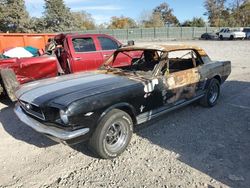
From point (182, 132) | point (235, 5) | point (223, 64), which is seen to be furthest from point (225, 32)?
point (182, 132)

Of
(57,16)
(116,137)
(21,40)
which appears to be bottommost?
(116,137)

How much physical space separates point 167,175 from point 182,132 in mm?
1434

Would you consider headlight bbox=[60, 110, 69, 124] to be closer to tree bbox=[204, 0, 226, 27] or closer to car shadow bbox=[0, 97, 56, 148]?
car shadow bbox=[0, 97, 56, 148]

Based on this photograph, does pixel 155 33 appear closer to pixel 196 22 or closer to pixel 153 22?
pixel 196 22

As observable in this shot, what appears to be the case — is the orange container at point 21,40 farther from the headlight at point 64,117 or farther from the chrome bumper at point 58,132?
the headlight at point 64,117

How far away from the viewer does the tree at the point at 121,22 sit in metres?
72.4

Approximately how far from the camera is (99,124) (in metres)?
3.60

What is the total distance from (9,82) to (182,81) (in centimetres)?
392

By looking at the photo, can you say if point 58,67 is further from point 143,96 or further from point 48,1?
point 48,1

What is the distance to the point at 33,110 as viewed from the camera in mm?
3859

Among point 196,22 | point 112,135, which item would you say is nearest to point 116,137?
point 112,135

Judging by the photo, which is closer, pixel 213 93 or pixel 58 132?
pixel 58 132

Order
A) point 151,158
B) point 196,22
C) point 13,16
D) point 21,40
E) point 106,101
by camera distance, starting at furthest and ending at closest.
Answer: point 196,22, point 13,16, point 21,40, point 151,158, point 106,101

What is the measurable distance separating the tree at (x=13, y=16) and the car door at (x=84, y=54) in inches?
1672
